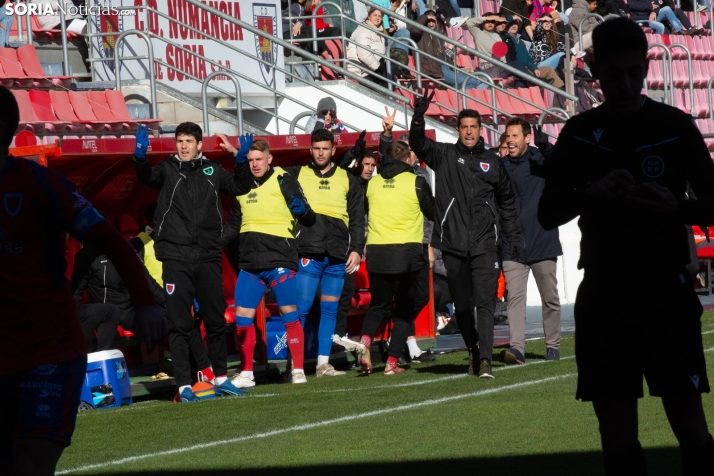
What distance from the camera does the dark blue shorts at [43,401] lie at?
13.8 ft

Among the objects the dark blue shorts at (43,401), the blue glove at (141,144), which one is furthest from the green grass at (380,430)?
the dark blue shorts at (43,401)

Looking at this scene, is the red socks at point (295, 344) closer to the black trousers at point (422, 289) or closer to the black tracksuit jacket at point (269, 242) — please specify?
the black tracksuit jacket at point (269, 242)

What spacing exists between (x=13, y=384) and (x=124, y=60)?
12.7m

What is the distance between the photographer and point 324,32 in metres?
20.6

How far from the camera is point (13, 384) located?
4301 millimetres

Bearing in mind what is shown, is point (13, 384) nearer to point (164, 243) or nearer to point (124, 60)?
point (164, 243)

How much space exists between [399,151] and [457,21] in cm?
1241

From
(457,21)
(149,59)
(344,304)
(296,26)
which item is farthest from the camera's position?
(457,21)

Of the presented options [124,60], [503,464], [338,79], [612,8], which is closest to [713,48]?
[612,8]

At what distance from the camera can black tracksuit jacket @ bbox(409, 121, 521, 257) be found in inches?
415

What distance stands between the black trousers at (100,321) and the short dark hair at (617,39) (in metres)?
7.04

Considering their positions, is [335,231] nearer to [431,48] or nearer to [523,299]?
[523,299]

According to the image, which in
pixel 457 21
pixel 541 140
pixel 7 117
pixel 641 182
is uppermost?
pixel 457 21

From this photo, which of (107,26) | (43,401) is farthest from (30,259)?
(107,26)
